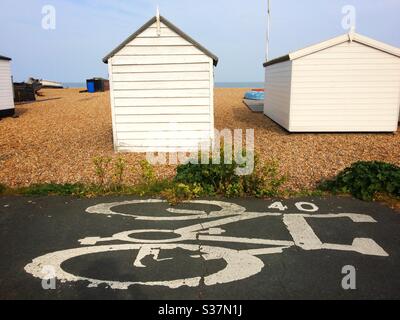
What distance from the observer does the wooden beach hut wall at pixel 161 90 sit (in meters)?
9.11

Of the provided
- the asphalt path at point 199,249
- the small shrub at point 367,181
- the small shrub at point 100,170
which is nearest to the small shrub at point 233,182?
the asphalt path at point 199,249

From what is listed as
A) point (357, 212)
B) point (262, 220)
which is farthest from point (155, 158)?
point (357, 212)

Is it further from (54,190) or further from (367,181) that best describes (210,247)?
(54,190)

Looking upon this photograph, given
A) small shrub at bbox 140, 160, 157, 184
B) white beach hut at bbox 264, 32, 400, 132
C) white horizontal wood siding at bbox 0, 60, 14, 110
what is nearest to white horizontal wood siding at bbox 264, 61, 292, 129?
white beach hut at bbox 264, 32, 400, 132

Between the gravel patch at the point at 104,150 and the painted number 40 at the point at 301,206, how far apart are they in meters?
0.94

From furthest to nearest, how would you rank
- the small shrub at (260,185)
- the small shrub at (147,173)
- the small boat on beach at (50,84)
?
the small boat on beach at (50,84)
the small shrub at (147,173)
the small shrub at (260,185)

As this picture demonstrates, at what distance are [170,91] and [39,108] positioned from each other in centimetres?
1460

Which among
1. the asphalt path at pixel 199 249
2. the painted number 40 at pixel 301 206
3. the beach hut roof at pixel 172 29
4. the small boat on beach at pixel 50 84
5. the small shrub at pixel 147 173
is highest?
the small boat on beach at pixel 50 84

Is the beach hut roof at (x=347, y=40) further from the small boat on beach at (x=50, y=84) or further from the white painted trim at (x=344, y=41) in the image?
the small boat on beach at (x=50, y=84)

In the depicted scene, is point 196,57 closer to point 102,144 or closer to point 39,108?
point 102,144

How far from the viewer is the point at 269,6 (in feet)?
90.8
